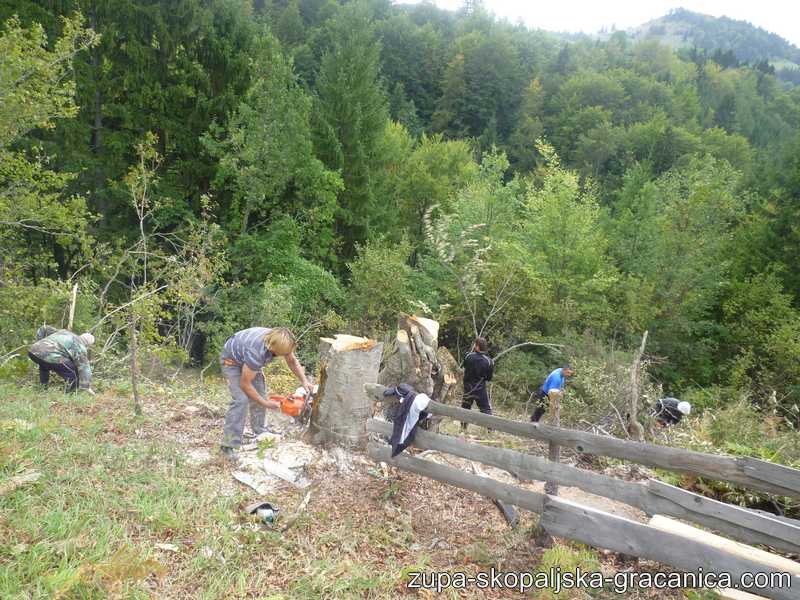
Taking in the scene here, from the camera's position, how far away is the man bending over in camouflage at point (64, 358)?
22.9 feet

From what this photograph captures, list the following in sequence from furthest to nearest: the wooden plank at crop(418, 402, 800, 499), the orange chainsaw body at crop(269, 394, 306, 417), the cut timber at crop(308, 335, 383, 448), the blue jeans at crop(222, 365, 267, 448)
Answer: the orange chainsaw body at crop(269, 394, 306, 417) → the cut timber at crop(308, 335, 383, 448) → the blue jeans at crop(222, 365, 267, 448) → the wooden plank at crop(418, 402, 800, 499)

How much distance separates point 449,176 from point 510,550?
30170mm

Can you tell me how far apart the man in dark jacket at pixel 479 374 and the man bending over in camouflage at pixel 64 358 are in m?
5.64

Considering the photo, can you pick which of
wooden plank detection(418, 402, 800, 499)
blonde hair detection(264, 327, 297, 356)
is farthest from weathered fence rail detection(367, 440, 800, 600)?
blonde hair detection(264, 327, 297, 356)

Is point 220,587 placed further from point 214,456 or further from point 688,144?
point 688,144

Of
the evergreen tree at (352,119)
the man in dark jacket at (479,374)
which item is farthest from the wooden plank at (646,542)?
the evergreen tree at (352,119)

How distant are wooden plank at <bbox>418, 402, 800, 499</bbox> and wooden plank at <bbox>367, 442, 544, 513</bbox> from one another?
1.77 ft

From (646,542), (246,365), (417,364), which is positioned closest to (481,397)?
(417,364)

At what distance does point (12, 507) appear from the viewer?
11.1 feet

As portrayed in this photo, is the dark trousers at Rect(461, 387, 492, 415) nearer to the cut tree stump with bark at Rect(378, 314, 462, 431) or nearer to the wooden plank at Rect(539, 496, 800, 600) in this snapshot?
the cut tree stump with bark at Rect(378, 314, 462, 431)

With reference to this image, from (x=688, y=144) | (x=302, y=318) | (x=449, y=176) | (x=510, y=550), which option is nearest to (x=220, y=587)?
(x=510, y=550)

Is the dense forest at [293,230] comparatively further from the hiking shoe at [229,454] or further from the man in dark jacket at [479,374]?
the hiking shoe at [229,454]

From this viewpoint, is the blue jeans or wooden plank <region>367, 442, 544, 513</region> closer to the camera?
wooden plank <region>367, 442, 544, 513</region>

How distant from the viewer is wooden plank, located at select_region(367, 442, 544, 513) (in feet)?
13.1
